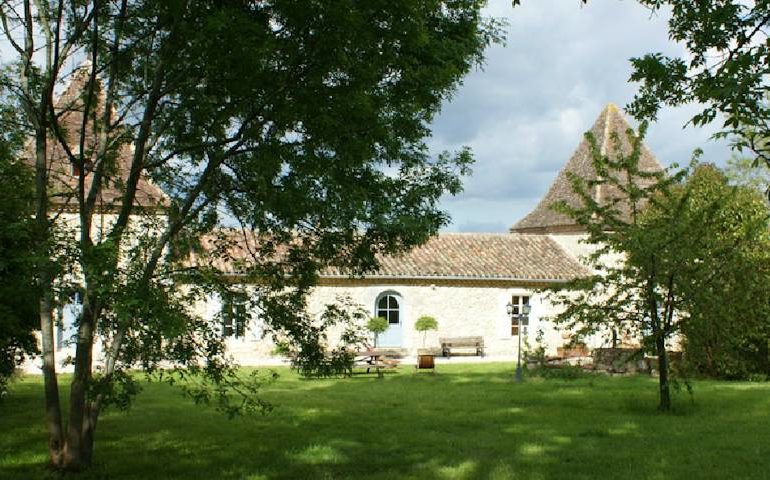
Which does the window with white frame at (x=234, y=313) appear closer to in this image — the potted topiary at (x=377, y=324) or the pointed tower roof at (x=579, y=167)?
the potted topiary at (x=377, y=324)

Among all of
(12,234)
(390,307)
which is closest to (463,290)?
(390,307)

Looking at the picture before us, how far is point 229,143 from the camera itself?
319 inches

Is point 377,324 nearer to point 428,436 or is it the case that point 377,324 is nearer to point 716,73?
point 428,436

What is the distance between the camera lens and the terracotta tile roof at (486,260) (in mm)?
27328

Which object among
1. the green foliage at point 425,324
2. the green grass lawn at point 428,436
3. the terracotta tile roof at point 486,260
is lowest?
the green grass lawn at point 428,436

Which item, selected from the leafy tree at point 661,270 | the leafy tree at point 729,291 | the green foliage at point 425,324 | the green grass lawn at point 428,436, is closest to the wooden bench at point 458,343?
the green foliage at point 425,324

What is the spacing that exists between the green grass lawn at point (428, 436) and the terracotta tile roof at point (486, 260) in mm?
10927

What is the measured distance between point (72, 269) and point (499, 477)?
4756 mm

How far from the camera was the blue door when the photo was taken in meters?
27.1

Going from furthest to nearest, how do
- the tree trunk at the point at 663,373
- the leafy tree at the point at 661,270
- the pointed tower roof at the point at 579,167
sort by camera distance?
the pointed tower roof at the point at 579,167, the tree trunk at the point at 663,373, the leafy tree at the point at 661,270

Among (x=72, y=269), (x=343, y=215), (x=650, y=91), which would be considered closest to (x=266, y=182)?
(x=343, y=215)

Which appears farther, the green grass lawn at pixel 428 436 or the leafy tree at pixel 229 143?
the green grass lawn at pixel 428 436

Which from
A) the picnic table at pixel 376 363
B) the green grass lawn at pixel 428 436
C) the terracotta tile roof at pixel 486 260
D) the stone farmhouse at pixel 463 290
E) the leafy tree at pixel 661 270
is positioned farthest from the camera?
the terracotta tile roof at pixel 486 260

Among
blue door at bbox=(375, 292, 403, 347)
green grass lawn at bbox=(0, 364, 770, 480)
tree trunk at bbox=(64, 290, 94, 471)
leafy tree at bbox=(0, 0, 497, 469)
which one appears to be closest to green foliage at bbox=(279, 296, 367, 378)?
leafy tree at bbox=(0, 0, 497, 469)
